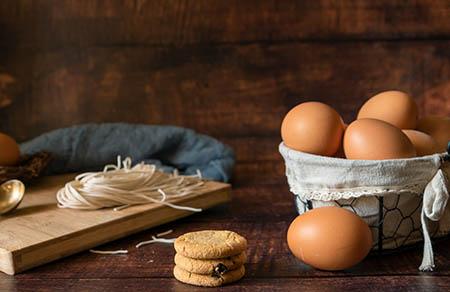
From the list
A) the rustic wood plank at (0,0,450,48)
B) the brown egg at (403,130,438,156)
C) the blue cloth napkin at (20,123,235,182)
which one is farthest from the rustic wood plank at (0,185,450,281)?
the rustic wood plank at (0,0,450,48)

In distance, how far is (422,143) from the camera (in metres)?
0.99

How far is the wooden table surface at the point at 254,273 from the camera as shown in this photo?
2.90ft

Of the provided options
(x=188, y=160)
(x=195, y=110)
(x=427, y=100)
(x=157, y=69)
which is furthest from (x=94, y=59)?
(x=427, y=100)

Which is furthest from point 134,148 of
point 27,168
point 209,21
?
point 209,21

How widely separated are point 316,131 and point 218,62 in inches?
28.5

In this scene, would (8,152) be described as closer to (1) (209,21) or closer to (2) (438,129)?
(1) (209,21)

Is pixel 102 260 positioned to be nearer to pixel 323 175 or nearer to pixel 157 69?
pixel 323 175

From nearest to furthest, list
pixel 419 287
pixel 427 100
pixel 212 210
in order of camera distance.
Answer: pixel 419 287 < pixel 212 210 < pixel 427 100

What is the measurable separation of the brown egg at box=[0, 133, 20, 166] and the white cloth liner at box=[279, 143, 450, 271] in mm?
612

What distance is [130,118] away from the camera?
1.71m

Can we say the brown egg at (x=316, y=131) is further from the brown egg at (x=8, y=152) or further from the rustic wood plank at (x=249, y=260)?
the brown egg at (x=8, y=152)

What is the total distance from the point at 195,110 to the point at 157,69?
0.43 ft

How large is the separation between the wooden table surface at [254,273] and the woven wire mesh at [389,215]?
3cm

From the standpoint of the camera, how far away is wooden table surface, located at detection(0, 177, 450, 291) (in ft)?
2.90
